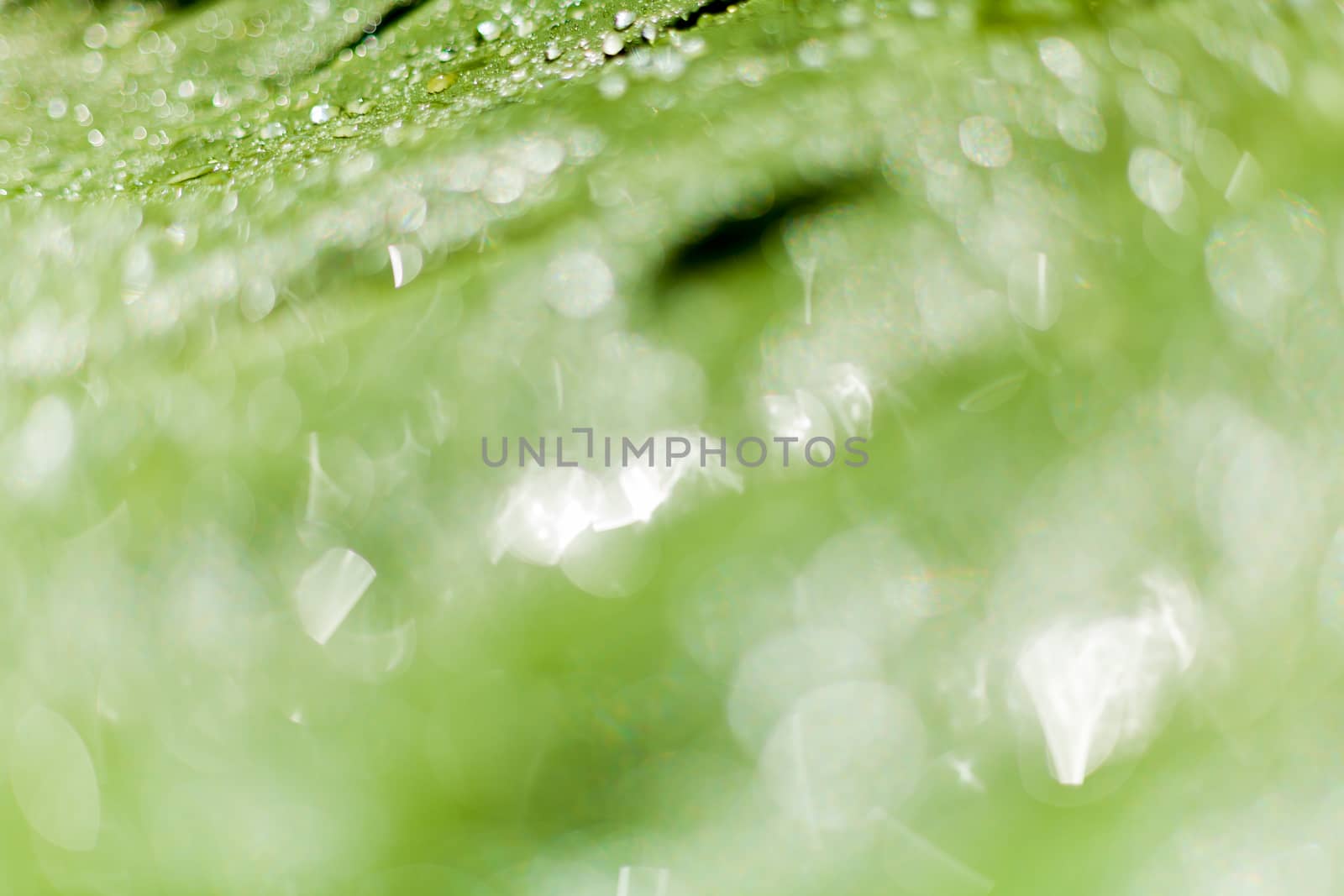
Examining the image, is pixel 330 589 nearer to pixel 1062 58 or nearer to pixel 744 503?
pixel 744 503

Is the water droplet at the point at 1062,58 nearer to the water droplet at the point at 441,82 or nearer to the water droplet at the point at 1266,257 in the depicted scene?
the water droplet at the point at 1266,257

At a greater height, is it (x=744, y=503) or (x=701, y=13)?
(x=701, y=13)

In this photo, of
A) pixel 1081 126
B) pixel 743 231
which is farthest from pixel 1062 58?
pixel 743 231

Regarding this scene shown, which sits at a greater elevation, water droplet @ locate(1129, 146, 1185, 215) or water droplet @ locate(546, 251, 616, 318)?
water droplet @ locate(1129, 146, 1185, 215)

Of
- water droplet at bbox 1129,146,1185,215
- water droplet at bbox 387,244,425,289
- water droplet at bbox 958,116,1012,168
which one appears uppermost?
water droplet at bbox 958,116,1012,168

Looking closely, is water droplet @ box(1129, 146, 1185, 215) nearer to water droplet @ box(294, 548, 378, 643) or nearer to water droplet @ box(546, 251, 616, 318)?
water droplet @ box(546, 251, 616, 318)

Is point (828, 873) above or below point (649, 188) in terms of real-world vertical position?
below

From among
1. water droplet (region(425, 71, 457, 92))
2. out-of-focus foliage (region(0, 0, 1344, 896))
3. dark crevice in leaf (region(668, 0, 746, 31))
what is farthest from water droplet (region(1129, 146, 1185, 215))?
water droplet (region(425, 71, 457, 92))

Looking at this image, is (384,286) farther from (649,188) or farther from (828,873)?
(828,873)

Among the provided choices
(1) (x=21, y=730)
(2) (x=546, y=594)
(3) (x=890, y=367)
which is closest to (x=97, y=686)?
(1) (x=21, y=730)

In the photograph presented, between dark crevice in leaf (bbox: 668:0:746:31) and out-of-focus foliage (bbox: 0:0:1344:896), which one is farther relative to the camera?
dark crevice in leaf (bbox: 668:0:746:31)

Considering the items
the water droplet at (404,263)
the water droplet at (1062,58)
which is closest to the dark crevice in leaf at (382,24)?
the water droplet at (404,263)
